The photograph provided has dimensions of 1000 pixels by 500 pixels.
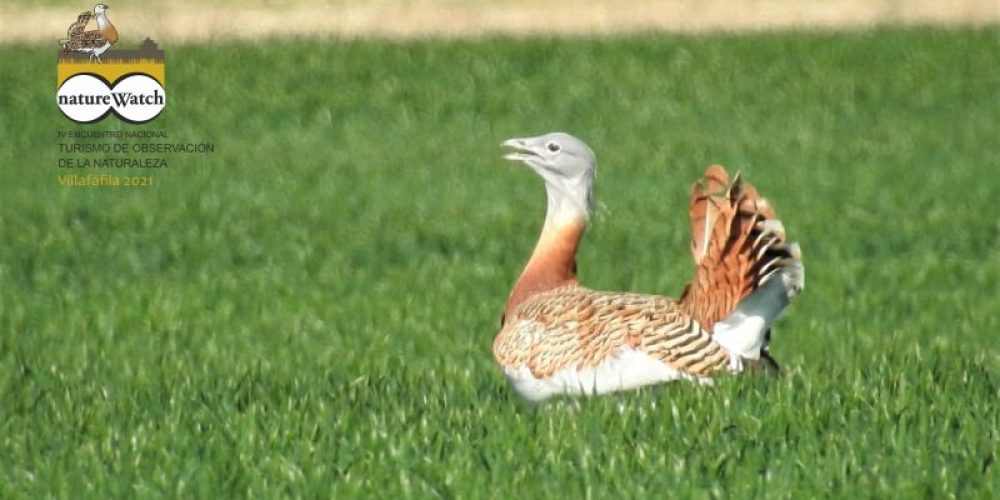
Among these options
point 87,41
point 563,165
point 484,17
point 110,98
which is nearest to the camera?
point 563,165

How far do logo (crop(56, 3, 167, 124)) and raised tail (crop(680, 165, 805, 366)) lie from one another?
6.57m

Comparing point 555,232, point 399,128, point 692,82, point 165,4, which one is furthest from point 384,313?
point 165,4

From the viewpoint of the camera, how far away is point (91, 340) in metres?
9.55

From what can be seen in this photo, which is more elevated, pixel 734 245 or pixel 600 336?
pixel 734 245

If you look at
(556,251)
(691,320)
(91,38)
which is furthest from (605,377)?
(91,38)

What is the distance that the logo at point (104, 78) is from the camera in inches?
557

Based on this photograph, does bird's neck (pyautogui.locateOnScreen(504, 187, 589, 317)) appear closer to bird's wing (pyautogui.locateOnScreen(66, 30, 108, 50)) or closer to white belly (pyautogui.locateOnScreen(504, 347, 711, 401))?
white belly (pyautogui.locateOnScreen(504, 347, 711, 401))

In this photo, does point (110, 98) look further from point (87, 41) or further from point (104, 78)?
point (104, 78)

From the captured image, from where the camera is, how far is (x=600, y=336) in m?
6.55

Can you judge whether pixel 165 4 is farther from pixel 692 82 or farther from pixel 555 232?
pixel 555 232

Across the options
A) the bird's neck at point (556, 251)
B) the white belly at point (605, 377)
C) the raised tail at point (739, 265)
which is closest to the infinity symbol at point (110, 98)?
the bird's neck at point (556, 251)

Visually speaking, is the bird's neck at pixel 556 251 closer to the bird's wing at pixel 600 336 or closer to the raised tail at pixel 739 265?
the bird's wing at pixel 600 336

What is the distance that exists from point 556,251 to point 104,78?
312 inches

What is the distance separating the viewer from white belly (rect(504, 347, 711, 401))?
6.45 metres
